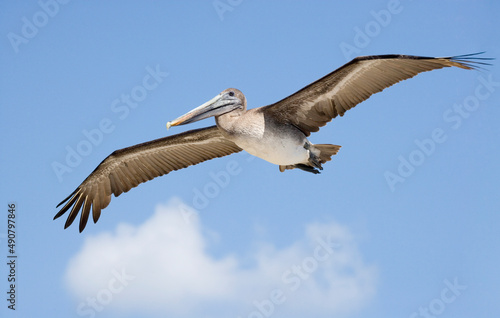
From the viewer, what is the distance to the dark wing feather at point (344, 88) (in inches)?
436

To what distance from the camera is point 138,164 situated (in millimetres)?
14180

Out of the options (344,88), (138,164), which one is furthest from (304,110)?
(138,164)

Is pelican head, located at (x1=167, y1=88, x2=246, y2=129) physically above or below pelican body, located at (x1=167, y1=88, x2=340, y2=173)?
above

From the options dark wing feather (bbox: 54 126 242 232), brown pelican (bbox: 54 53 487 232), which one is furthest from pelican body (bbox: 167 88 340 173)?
dark wing feather (bbox: 54 126 242 232)

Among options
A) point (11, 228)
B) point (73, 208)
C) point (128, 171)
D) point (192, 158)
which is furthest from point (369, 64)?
point (11, 228)

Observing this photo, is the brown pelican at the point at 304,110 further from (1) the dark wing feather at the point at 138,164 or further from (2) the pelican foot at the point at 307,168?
(1) the dark wing feather at the point at 138,164

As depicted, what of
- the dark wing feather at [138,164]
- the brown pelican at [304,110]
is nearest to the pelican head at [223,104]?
the brown pelican at [304,110]

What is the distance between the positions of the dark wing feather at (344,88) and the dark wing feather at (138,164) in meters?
2.21

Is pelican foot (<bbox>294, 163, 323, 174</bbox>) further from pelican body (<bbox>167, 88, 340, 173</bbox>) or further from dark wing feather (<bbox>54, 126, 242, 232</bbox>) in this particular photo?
dark wing feather (<bbox>54, 126, 242, 232</bbox>)

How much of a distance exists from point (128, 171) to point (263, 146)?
4142 millimetres

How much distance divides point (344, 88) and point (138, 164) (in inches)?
209

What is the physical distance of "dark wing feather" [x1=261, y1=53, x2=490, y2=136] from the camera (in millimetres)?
11078

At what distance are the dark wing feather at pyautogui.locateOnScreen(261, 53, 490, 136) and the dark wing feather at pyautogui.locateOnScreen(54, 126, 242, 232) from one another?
2.21 m

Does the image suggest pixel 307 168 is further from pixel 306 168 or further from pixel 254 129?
pixel 254 129
